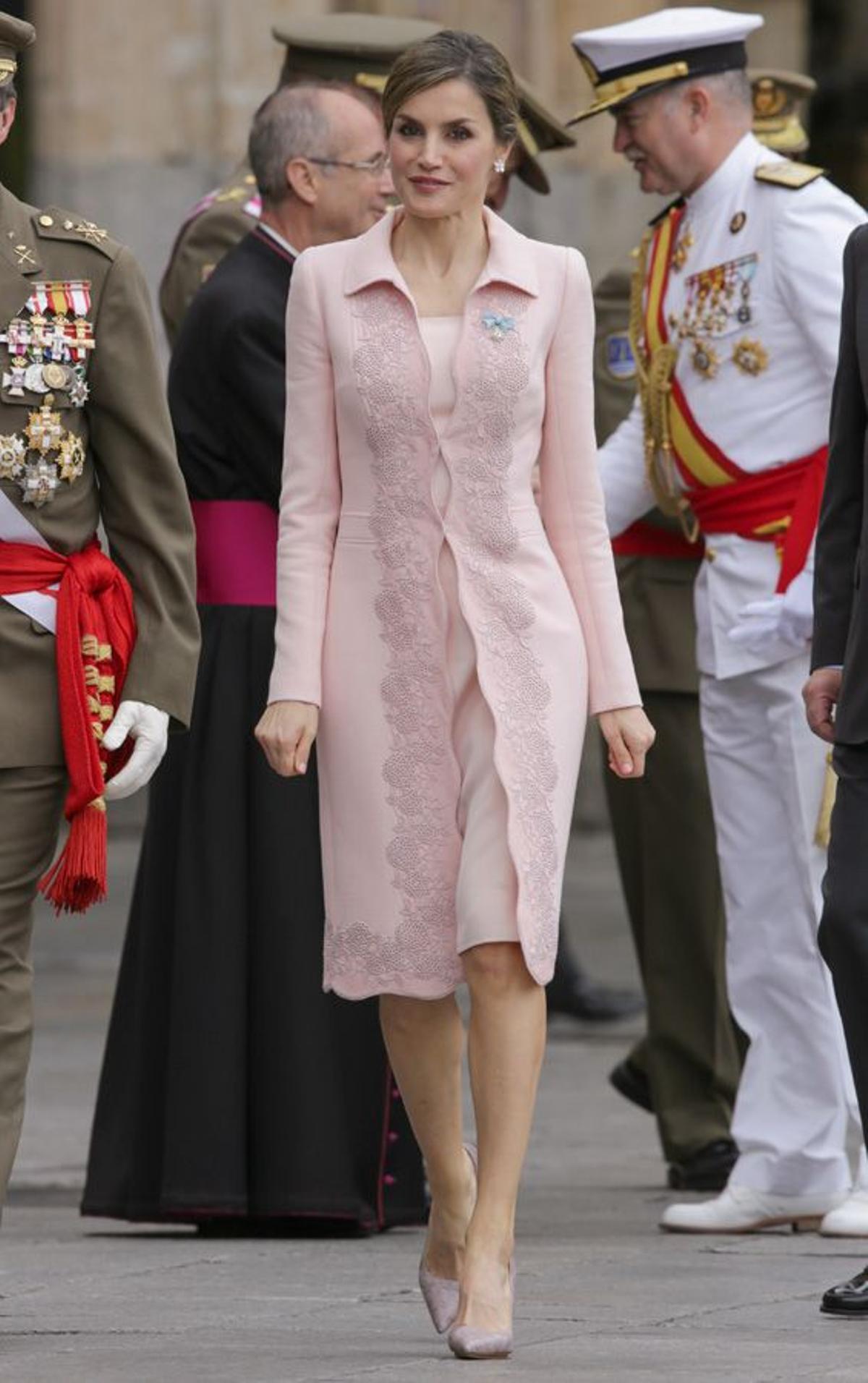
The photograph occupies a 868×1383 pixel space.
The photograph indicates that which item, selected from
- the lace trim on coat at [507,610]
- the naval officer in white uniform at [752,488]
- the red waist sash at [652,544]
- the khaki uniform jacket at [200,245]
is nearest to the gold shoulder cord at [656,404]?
the naval officer in white uniform at [752,488]

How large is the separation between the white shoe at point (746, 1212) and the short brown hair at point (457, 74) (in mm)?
2305

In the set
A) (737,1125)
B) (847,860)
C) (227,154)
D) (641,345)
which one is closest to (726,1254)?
(737,1125)

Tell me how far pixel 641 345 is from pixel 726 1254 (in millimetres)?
1880

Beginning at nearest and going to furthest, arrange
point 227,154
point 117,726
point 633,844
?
1. point 117,726
2. point 633,844
3. point 227,154

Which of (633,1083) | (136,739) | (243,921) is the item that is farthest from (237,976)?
(136,739)

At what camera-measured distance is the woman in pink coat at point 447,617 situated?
570 centimetres

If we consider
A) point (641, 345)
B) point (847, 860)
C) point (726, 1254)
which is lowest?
point (726, 1254)

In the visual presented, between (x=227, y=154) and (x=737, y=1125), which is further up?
(x=227, y=154)

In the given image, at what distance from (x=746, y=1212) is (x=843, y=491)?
5.87 feet

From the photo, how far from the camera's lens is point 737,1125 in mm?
7355

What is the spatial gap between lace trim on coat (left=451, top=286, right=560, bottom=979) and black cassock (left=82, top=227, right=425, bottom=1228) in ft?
4.97

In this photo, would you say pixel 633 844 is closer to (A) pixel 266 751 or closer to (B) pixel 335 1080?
(B) pixel 335 1080

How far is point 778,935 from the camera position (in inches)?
291

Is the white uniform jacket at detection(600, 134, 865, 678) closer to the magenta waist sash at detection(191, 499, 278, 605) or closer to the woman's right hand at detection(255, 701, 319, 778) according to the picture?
the magenta waist sash at detection(191, 499, 278, 605)
